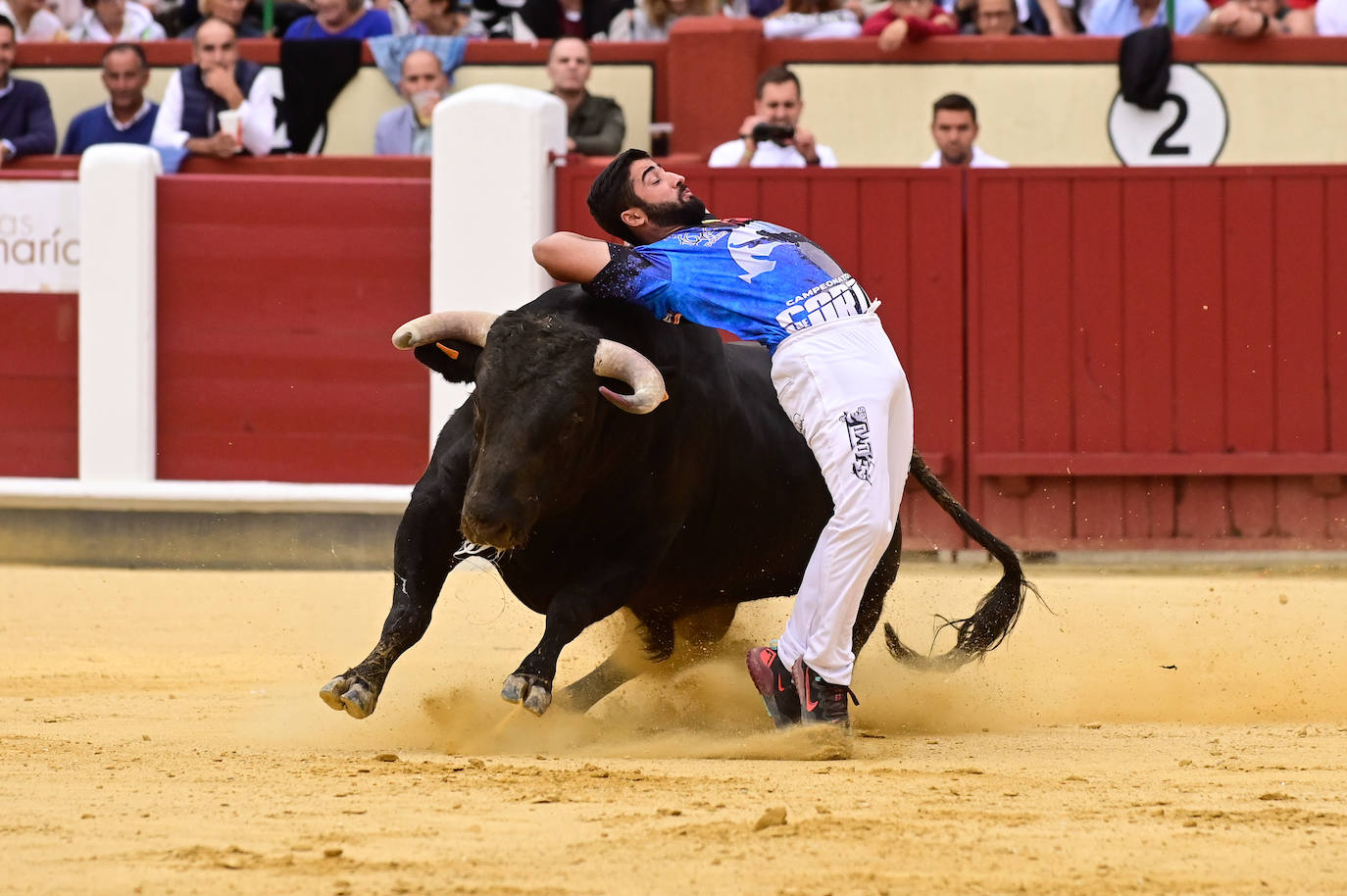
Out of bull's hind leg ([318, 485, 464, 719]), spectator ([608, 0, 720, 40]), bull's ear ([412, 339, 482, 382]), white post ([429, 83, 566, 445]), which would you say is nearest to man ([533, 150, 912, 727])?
bull's ear ([412, 339, 482, 382])

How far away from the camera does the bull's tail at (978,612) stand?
5.74 meters

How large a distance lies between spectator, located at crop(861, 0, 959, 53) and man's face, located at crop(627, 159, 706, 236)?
15.7 feet

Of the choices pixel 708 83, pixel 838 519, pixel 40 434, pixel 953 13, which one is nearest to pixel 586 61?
pixel 708 83

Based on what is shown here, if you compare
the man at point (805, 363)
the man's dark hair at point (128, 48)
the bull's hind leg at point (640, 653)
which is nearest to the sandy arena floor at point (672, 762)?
the bull's hind leg at point (640, 653)

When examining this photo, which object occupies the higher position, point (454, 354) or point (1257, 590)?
point (454, 354)

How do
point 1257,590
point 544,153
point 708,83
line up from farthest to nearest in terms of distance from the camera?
1. point 708,83
2. point 544,153
3. point 1257,590

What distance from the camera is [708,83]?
9633 mm

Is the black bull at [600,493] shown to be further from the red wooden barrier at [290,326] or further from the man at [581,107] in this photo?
the man at [581,107]

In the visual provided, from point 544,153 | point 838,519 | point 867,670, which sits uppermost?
point 544,153

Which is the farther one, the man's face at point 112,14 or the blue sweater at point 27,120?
the man's face at point 112,14

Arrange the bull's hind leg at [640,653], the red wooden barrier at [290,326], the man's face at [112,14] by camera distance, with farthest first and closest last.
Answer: the man's face at [112,14], the red wooden barrier at [290,326], the bull's hind leg at [640,653]

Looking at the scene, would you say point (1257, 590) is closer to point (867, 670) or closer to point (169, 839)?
point (867, 670)

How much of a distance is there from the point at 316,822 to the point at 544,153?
5.57 meters

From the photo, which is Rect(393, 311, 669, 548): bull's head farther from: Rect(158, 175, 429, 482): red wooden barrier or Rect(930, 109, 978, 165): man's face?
Rect(930, 109, 978, 165): man's face
